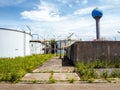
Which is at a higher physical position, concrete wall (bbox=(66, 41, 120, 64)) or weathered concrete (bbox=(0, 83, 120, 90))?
concrete wall (bbox=(66, 41, 120, 64))

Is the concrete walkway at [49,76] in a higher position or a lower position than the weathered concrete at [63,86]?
higher

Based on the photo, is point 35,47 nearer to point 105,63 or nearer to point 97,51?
point 97,51

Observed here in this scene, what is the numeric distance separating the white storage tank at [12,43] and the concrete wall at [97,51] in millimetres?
20506

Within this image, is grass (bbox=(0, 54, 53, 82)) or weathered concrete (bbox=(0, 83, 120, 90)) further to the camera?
grass (bbox=(0, 54, 53, 82))

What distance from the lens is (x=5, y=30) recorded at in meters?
35.4

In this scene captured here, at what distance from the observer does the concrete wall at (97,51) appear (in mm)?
16016

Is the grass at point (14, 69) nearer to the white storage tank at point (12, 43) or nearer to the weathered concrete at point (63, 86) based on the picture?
the weathered concrete at point (63, 86)

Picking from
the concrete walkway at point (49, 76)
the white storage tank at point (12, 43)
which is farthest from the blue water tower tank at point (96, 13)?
the concrete walkway at point (49, 76)

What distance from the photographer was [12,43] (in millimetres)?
36656

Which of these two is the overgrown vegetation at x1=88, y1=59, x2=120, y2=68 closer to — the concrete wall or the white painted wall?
the concrete wall

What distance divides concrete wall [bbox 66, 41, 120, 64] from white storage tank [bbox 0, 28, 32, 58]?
67.3ft

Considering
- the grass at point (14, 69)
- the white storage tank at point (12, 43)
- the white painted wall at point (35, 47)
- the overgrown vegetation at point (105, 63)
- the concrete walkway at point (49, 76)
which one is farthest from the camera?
the white painted wall at point (35, 47)

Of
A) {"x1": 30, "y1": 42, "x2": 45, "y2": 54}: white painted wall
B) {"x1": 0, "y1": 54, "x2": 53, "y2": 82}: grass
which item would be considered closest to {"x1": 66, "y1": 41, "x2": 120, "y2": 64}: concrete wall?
{"x1": 0, "y1": 54, "x2": 53, "y2": 82}: grass

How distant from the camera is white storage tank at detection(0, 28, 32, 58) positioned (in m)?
34.6
